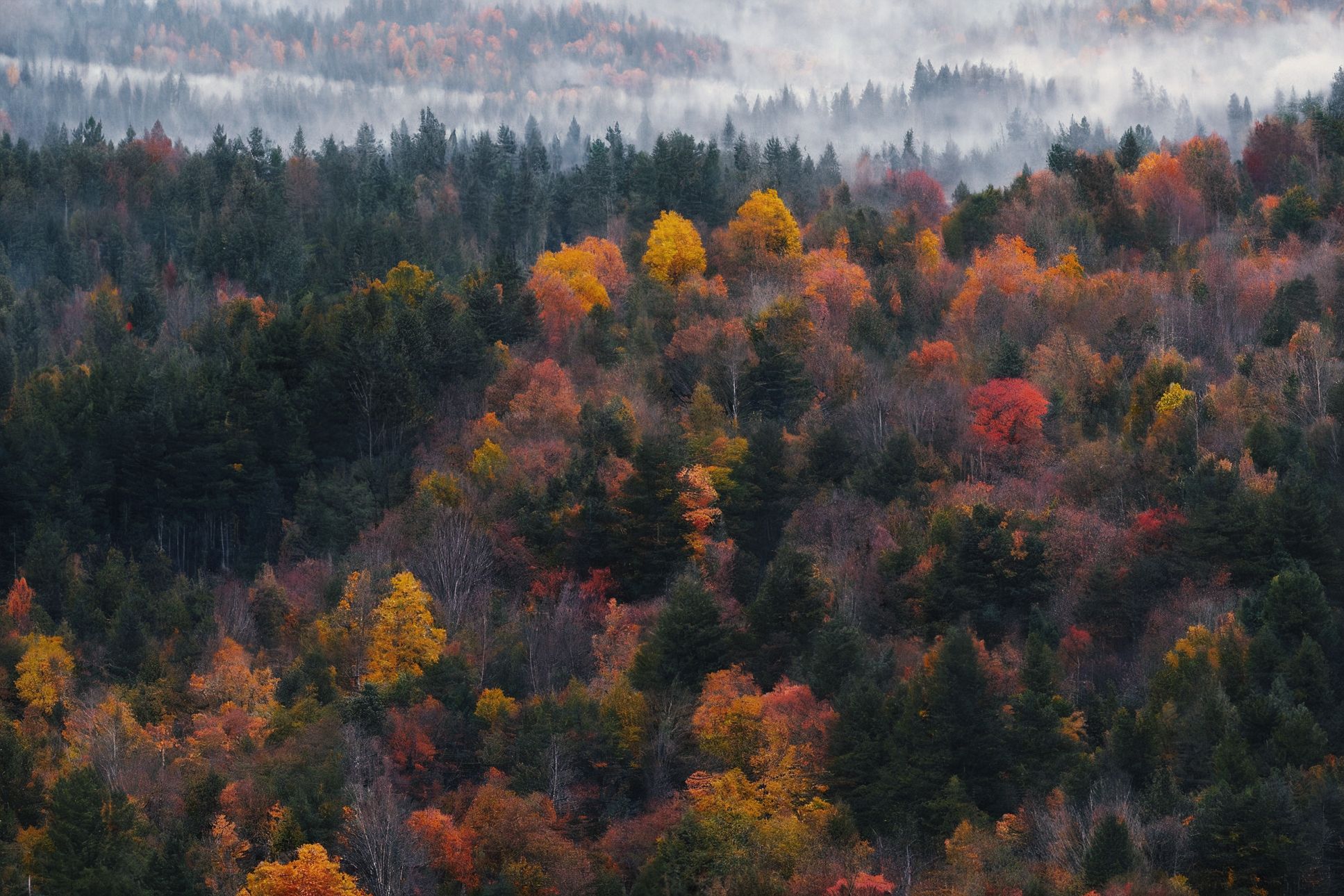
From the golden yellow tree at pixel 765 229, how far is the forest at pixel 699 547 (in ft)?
1.72

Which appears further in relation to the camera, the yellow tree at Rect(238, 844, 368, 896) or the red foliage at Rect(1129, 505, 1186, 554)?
the red foliage at Rect(1129, 505, 1186, 554)

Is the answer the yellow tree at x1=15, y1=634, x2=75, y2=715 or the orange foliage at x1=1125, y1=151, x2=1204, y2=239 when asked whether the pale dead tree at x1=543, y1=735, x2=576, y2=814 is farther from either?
the orange foliage at x1=1125, y1=151, x2=1204, y2=239

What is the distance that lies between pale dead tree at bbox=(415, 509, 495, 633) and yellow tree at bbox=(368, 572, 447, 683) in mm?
2889

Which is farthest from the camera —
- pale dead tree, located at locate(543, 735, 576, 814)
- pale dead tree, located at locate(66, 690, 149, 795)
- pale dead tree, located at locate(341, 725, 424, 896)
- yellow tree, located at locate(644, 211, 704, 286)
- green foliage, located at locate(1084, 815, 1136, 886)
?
yellow tree, located at locate(644, 211, 704, 286)

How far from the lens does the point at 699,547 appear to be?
81750 mm

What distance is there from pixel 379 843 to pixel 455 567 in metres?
26.7

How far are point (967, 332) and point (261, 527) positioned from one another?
4743 cm

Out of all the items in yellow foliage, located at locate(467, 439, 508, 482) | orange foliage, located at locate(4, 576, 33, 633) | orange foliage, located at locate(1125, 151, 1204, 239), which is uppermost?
orange foliage, located at locate(1125, 151, 1204, 239)

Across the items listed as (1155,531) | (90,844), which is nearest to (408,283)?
(1155,531)

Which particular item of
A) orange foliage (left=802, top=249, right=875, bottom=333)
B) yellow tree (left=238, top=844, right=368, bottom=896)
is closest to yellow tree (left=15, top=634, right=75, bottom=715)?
yellow tree (left=238, top=844, right=368, bottom=896)

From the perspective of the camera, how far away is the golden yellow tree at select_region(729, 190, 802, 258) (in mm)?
128000

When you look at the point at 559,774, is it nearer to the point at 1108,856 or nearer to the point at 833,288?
the point at 1108,856

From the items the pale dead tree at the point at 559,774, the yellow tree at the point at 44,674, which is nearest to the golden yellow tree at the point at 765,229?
the yellow tree at the point at 44,674

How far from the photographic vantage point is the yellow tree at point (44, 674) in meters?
73.8
